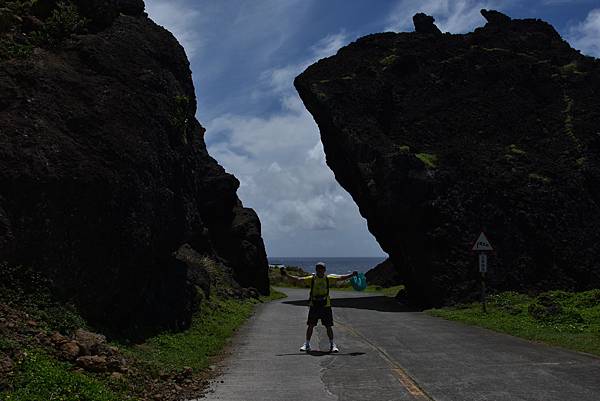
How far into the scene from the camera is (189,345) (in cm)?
1432

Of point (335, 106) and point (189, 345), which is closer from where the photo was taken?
point (189, 345)

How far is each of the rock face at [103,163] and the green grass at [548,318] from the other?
1000 cm

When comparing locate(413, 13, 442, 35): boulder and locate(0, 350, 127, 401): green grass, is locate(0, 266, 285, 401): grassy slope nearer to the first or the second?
locate(0, 350, 127, 401): green grass

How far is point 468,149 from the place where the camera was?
3259 centimetres

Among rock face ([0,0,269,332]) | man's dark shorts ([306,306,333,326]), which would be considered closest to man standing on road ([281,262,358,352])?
man's dark shorts ([306,306,333,326])

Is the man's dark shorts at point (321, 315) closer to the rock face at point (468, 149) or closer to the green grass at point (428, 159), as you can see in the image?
the rock face at point (468, 149)

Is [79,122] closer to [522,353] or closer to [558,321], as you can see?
[522,353]

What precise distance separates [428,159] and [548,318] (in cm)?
1421

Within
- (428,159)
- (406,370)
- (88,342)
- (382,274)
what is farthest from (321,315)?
(382,274)

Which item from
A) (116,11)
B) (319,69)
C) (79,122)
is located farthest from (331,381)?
(319,69)

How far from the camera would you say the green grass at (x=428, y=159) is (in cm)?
3078

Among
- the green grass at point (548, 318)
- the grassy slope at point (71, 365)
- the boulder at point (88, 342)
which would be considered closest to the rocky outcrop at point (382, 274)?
the green grass at point (548, 318)

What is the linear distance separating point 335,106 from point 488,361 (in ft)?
82.6

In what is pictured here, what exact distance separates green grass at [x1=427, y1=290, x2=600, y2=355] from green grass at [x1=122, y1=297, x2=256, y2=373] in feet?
27.6
